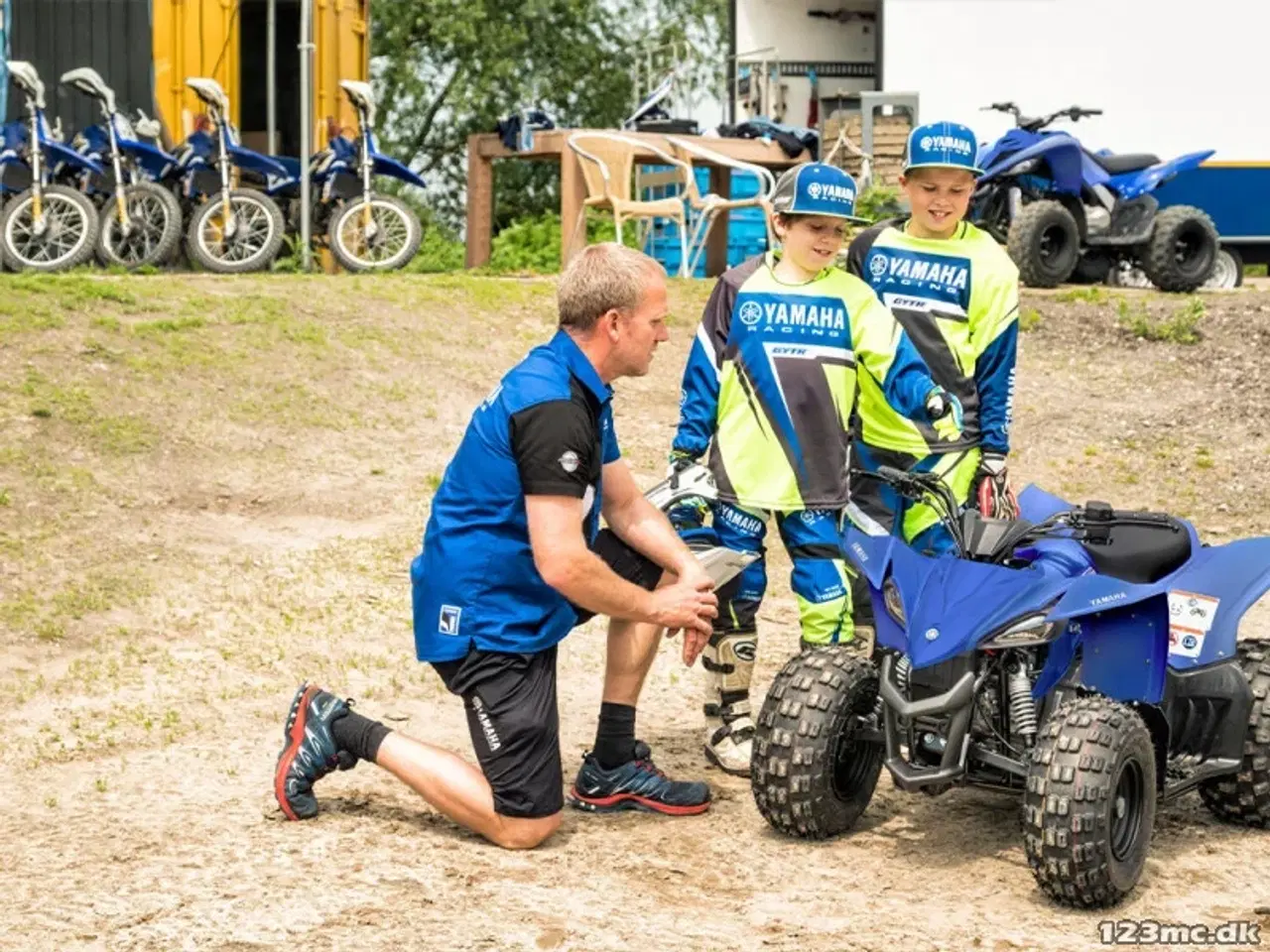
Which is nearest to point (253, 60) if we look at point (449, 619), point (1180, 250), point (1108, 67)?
point (1108, 67)

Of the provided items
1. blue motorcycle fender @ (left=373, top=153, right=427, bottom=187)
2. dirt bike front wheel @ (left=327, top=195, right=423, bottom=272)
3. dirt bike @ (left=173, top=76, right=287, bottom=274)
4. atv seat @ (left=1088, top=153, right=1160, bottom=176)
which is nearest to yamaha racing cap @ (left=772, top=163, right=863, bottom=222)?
dirt bike @ (left=173, top=76, right=287, bottom=274)

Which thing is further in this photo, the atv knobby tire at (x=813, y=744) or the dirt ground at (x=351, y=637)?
the atv knobby tire at (x=813, y=744)

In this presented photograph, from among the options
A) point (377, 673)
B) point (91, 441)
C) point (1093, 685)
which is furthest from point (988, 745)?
point (91, 441)

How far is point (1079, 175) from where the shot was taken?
48.8ft

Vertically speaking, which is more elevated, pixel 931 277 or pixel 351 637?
pixel 931 277

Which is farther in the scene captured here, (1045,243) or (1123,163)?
(1123,163)

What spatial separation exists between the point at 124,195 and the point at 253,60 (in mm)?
7414

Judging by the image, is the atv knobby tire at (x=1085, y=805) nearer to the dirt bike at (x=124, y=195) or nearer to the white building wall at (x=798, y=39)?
the dirt bike at (x=124, y=195)

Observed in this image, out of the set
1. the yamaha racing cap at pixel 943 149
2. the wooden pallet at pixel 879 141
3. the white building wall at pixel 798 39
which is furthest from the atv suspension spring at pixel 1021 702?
the white building wall at pixel 798 39

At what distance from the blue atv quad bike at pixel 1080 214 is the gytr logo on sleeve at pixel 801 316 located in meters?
8.76

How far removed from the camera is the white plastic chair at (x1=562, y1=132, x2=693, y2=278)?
14.8m

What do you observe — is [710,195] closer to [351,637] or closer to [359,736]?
[351,637]

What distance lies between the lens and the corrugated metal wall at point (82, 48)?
17188 millimetres

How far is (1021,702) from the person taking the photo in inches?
208
